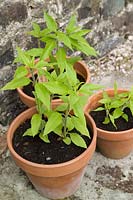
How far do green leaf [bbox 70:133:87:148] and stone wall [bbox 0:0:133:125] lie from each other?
1.80 feet

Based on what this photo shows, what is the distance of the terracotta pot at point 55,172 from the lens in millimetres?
1652

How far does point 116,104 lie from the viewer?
1.89 m

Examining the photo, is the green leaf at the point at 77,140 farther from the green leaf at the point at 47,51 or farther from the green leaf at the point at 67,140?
the green leaf at the point at 47,51

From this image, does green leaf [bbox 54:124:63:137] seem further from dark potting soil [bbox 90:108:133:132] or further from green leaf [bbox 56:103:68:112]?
dark potting soil [bbox 90:108:133:132]

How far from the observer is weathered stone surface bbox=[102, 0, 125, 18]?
2443 mm

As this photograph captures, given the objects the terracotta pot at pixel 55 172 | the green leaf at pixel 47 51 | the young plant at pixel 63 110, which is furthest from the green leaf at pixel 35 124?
the green leaf at pixel 47 51

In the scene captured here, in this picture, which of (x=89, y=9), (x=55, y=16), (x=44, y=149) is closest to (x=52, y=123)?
(x=44, y=149)

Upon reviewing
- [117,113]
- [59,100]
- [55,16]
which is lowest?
[117,113]

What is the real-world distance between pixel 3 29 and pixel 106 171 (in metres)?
0.90

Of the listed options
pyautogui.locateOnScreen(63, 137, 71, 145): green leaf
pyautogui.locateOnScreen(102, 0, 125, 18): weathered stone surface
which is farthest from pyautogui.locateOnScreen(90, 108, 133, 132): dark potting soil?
pyautogui.locateOnScreen(102, 0, 125, 18): weathered stone surface

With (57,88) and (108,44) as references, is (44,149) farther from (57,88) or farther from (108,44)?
(108,44)

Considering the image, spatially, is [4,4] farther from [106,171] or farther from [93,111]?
[106,171]

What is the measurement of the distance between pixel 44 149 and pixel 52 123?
0.70ft

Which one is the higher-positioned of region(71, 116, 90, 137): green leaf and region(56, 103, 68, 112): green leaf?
region(56, 103, 68, 112): green leaf
